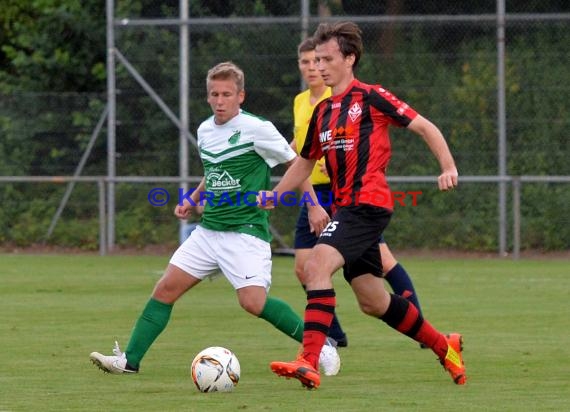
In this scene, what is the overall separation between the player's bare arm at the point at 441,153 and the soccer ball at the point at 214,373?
141 cm

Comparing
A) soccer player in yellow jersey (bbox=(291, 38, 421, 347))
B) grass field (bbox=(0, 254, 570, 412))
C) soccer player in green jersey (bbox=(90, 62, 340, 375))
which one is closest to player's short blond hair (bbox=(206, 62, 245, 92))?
soccer player in green jersey (bbox=(90, 62, 340, 375))

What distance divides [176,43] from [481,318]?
9821 millimetres

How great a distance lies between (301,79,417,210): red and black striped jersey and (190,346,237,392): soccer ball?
1.02m

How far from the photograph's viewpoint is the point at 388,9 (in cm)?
1911

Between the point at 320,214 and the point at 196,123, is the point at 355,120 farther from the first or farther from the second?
the point at 196,123

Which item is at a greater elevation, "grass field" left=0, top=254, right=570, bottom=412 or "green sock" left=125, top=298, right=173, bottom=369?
"green sock" left=125, top=298, right=173, bottom=369

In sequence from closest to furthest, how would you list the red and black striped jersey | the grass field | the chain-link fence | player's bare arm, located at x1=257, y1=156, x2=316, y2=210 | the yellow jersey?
the grass field < the red and black striped jersey < player's bare arm, located at x1=257, y1=156, x2=316, y2=210 < the yellow jersey < the chain-link fence

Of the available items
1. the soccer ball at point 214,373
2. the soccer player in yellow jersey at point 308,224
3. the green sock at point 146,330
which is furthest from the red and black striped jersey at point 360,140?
the soccer player in yellow jersey at point 308,224

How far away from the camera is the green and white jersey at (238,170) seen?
25.2ft

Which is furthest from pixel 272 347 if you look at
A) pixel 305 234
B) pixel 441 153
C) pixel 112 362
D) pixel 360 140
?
pixel 441 153

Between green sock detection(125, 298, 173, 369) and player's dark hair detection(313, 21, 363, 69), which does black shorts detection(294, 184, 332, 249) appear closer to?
green sock detection(125, 298, 173, 369)

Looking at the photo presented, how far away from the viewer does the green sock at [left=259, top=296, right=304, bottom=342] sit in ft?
25.1

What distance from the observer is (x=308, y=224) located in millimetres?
9000

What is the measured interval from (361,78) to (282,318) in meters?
11.7
